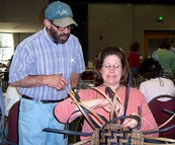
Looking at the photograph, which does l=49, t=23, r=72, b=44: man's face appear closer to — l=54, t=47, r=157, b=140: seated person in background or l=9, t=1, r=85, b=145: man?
l=9, t=1, r=85, b=145: man

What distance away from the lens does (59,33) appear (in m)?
2.10

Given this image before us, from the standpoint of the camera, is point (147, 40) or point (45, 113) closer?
point (45, 113)

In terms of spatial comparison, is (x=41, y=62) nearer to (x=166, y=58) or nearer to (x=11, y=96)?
(x=11, y=96)

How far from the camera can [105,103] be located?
1.10m

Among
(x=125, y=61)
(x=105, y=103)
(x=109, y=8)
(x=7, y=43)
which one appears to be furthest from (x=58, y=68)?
(x=7, y=43)

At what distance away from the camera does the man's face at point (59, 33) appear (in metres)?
2.08

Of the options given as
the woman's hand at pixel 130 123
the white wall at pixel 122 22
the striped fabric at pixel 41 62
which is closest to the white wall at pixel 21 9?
the white wall at pixel 122 22

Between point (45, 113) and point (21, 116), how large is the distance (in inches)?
5.2

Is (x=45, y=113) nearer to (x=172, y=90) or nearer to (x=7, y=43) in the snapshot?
(x=172, y=90)

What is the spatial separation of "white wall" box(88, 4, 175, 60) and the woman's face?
9.08 meters

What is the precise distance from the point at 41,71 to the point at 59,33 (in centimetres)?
23

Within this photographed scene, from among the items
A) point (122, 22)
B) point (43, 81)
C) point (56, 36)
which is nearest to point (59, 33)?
point (56, 36)

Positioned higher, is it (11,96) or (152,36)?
(152,36)

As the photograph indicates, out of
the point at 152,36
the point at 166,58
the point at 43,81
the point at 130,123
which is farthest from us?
the point at 152,36
